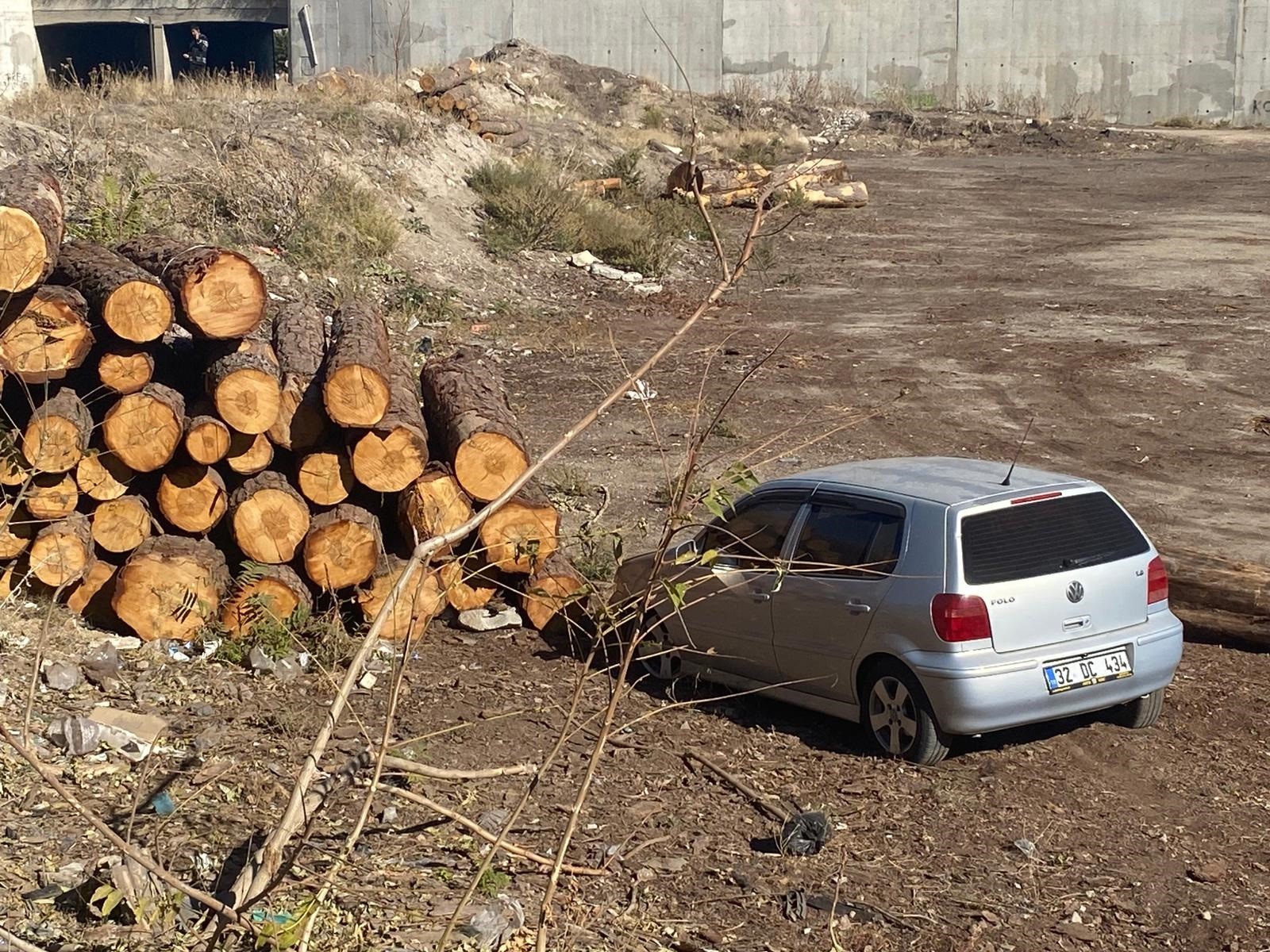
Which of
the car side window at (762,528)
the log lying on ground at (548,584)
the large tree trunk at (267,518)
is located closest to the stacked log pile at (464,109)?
the log lying on ground at (548,584)

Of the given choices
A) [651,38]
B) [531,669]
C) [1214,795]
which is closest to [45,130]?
[531,669]

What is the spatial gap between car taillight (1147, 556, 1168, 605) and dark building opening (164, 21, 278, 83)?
145ft

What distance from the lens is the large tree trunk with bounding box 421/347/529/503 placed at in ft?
28.4

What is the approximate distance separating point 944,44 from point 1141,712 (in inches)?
1607

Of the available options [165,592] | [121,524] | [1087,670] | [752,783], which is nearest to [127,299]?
[121,524]

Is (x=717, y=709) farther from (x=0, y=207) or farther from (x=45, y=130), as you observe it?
(x=45, y=130)

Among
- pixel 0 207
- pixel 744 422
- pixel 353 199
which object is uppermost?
pixel 0 207

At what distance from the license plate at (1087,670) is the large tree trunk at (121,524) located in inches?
205

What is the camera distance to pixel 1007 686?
662cm

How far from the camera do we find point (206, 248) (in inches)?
341

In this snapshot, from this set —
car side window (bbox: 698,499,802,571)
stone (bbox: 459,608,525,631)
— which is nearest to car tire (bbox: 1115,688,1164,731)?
car side window (bbox: 698,499,802,571)

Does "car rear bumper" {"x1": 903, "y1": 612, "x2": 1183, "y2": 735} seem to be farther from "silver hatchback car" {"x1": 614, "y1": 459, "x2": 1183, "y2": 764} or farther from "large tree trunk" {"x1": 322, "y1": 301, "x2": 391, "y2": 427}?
"large tree trunk" {"x1": 322, "y1": 301, "x2": 391, "y2": 427}

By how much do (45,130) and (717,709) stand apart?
1372 centimetres

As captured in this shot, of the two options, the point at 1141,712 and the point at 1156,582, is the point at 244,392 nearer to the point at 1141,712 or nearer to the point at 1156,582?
the point at 1156,582
